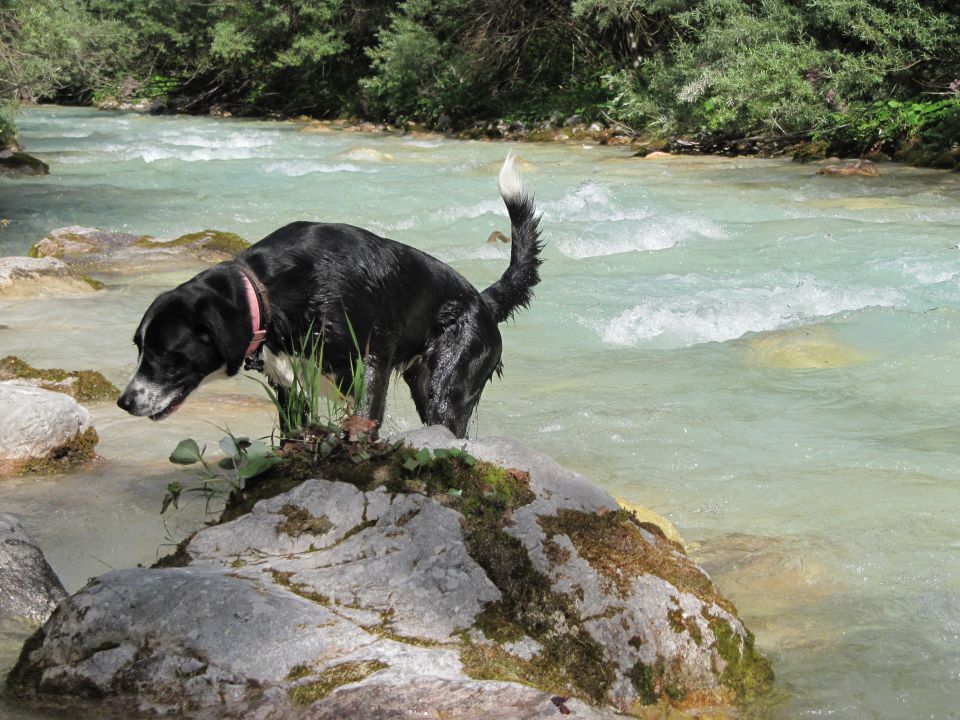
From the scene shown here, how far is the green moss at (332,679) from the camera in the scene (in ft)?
7.63

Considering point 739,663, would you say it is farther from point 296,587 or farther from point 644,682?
point 296,587

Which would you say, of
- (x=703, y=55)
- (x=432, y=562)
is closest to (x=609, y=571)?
(x=432, y=562)

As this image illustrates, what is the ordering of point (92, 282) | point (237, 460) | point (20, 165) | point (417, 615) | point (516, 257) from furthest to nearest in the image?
1. point (20, 165)
2. point (92, 282)
3. point (516, 257)
4. point (237, 460)
5. point (417, 615)

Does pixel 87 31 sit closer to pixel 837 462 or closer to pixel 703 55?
pixel 703 55

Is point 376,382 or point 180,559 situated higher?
point 376,382

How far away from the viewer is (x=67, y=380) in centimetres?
617

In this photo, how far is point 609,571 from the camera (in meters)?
2.87

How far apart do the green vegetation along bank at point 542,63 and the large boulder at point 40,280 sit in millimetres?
4503

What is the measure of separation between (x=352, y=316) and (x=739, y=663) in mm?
2143

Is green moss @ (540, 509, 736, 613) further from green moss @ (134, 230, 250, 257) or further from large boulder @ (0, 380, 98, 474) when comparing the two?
green moss @ (134, 230, 250, 257)

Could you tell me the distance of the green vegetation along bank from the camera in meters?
16.8

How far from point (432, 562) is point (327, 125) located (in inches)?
1069

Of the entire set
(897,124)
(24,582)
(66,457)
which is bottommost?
(66,457)

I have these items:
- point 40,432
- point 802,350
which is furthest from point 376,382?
point 802,350
